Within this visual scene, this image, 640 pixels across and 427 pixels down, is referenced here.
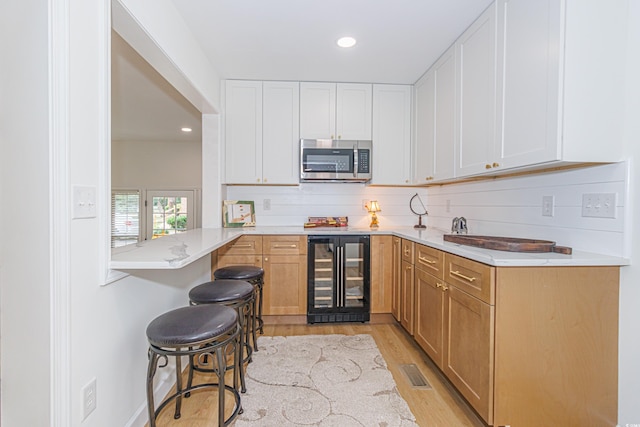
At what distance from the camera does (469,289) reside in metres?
1.74

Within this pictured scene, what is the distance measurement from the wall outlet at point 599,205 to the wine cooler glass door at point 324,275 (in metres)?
1.95

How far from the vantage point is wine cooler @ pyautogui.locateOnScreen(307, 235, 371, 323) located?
311cm

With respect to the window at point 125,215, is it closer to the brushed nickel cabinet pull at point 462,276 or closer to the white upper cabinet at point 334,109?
the white upper cabinet at point 334,109

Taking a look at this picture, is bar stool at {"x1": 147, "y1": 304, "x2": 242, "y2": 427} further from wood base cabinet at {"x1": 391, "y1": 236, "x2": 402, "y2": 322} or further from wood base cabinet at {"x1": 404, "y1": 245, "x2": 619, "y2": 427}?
wood base cabinet at {"x1": 391, "y1": 236, "x2": 402, "y2": 322}

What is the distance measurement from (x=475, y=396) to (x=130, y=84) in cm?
407

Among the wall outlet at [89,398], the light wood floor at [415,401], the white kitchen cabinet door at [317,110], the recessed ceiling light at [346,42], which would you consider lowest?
the light wood floor at [415,401]

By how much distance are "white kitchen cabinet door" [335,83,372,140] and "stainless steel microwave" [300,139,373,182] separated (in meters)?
0.11

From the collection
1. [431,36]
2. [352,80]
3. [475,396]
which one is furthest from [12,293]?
[352,80]

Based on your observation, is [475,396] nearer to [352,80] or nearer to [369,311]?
[369,311]

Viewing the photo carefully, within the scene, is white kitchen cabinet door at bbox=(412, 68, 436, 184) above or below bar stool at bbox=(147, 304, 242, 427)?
above

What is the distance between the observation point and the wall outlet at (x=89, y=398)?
1237 mm

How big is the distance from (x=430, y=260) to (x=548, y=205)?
79 cm

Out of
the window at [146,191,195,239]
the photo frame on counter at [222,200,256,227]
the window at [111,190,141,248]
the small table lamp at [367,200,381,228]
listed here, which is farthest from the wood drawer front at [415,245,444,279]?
the window at [111,190,141,248]

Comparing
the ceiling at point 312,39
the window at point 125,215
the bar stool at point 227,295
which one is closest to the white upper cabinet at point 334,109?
the ceiling at point 312,39
